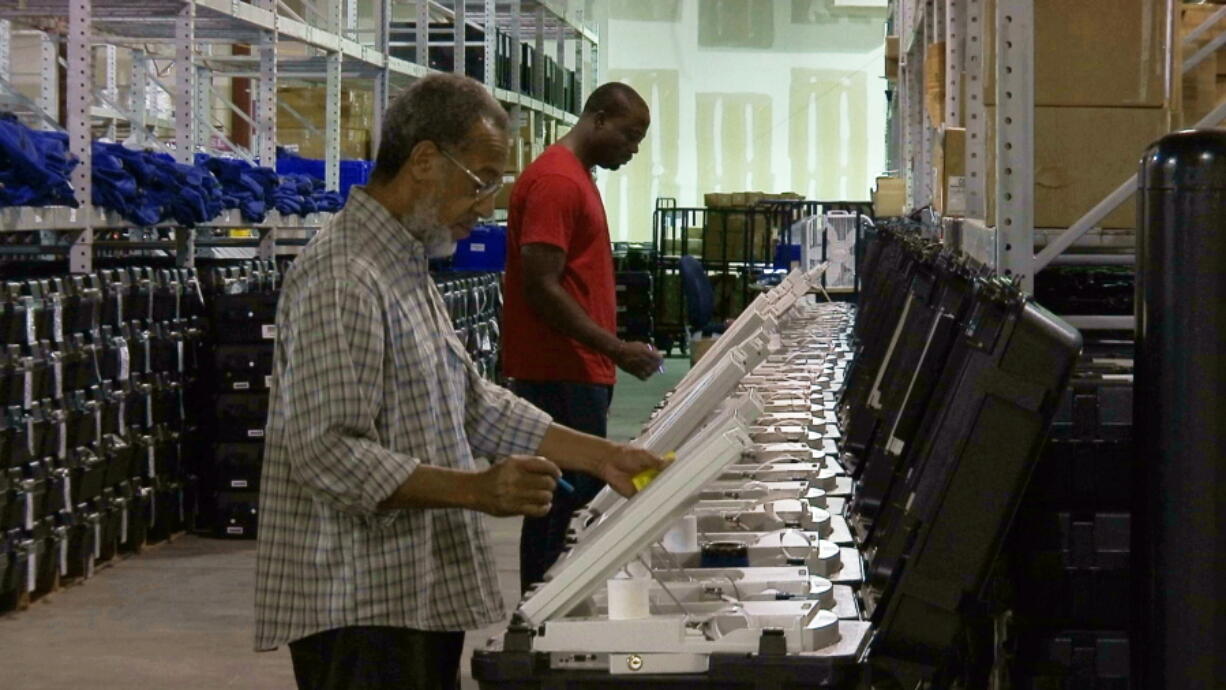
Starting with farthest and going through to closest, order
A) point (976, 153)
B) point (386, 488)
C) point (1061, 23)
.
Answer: point (976, 153), point (1061, 23), point (386, 488)

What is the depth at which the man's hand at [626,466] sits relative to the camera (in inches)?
119

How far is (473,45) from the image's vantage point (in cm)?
1631

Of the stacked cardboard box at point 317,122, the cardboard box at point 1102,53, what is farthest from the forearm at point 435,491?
the stacked cardboard box at point 317,122

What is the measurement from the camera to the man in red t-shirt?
5277mm

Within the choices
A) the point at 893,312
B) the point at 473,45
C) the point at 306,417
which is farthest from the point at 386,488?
the point at 473,45

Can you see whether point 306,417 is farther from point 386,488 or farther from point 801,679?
point 801,679

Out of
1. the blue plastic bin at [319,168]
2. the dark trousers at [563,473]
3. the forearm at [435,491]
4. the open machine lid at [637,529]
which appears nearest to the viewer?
the open machine lid at [637,529]

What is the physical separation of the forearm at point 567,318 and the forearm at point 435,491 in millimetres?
2607

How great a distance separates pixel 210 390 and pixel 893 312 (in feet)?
16.3

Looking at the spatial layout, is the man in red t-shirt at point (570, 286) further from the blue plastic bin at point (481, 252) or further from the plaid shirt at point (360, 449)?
the blue plastic bin at point (481, 252)

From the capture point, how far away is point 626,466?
306 cm

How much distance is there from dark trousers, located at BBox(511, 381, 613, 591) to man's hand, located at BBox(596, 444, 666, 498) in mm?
1965

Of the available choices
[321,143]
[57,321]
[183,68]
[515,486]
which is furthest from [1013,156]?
[321,143]

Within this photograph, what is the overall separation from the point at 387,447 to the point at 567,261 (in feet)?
9.08
